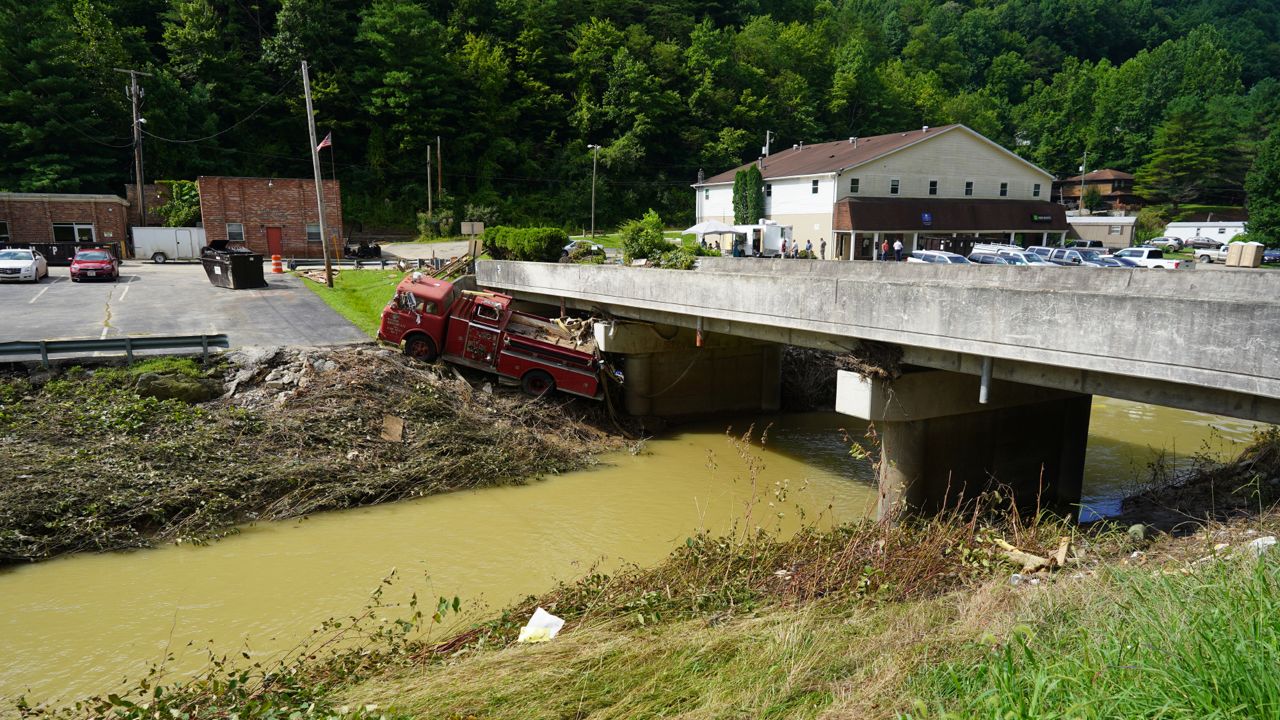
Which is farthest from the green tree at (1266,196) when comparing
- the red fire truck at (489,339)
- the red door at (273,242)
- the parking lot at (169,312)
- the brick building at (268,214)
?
the red door at (273,242)

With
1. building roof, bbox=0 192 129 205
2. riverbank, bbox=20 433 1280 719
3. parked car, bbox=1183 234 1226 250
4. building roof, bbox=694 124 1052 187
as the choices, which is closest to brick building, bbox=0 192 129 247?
building roof, bbox=0 192 129 205

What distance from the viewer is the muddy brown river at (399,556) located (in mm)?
9391

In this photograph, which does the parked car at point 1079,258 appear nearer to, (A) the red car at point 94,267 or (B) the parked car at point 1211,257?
(B) the parked car at point 1211,257

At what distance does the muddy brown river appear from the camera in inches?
370

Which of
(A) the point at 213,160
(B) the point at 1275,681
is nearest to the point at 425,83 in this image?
(A) the point at 213,160

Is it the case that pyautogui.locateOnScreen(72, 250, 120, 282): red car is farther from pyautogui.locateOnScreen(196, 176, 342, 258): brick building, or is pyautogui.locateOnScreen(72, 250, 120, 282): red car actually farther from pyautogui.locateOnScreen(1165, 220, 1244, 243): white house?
pyautogui.locateOnScreen(1165, 220, 1244, 243): white house

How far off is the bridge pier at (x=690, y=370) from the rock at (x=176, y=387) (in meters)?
8.56

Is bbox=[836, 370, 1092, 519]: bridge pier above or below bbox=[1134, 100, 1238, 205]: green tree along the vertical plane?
below

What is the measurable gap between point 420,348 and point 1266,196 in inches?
2359

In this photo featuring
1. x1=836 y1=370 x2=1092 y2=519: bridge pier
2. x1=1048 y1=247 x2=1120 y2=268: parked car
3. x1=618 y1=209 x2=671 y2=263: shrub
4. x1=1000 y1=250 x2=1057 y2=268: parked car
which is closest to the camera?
x1=836 y1=370 x2=1092 y2=519: bridge pier

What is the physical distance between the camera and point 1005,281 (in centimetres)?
1650

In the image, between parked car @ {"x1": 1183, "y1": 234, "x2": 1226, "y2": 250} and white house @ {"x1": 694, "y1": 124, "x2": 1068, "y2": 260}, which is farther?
parked car @ {"x1": 1183, "y1": 234, "x2": 1226, "y2": 250}

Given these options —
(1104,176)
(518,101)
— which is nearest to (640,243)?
(518,101)

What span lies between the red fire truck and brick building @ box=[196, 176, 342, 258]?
75.8 ft
